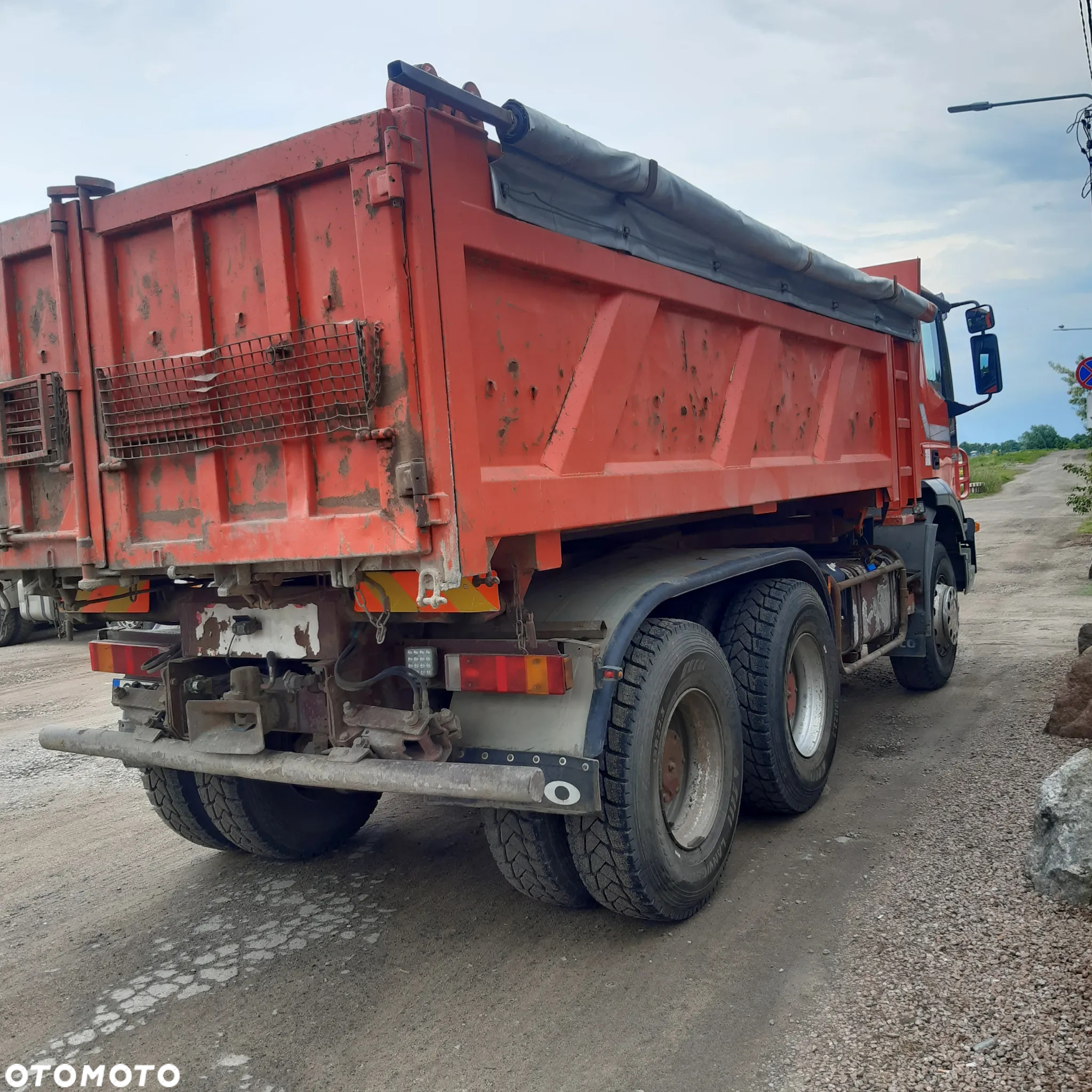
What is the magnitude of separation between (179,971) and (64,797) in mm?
2696

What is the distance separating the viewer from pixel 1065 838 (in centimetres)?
354

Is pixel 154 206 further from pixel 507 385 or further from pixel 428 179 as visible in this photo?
pixel 507 385

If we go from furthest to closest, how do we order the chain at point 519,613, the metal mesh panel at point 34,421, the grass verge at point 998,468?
1. the grass verge at point 998,468
2. the metal mesh panel at point 34,421
3. the chain at point 519,613

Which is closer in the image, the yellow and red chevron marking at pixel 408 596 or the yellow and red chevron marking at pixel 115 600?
the yellow and red chevron marking at pixel 408 596

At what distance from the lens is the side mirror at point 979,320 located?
7605mm

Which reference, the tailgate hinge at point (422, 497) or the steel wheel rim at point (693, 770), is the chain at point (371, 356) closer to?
the tailgate hinge at point (422, 497)

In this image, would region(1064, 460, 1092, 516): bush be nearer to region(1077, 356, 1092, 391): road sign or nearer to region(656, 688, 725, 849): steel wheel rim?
region(1077, 356, 1092, 391): road sign

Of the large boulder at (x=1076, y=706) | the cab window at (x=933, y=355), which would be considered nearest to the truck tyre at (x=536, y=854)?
the large boulder at (x=1076, y=706)

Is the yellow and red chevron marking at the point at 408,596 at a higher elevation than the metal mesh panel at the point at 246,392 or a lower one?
lower

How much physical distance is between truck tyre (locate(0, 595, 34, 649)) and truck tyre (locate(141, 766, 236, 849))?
9560 millimetres

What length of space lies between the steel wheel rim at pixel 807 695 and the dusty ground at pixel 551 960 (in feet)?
1.15

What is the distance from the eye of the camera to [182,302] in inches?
125

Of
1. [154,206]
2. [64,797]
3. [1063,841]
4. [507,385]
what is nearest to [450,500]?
[507,385]

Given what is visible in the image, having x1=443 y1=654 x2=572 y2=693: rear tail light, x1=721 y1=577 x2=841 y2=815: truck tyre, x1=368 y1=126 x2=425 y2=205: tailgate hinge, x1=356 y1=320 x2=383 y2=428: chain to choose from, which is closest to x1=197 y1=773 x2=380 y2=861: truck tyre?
x1=443 y1=654 x2=572 y2=693: rear tail light
